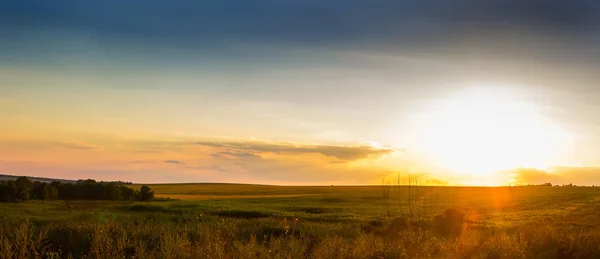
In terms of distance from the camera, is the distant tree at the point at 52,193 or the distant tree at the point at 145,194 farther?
the distant tree at the point at 145,194

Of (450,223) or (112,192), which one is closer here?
(450,223)

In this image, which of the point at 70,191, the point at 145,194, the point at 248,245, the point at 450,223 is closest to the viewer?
the point at 248,245

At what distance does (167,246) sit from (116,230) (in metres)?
4.70

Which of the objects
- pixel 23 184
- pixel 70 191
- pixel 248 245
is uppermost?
pixel 23 184

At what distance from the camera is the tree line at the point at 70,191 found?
4169 cm

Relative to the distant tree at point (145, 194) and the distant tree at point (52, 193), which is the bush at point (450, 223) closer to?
the distant tree at point (145, 194)

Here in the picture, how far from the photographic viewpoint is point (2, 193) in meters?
40.5

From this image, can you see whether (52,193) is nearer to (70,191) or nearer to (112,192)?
(70,191)

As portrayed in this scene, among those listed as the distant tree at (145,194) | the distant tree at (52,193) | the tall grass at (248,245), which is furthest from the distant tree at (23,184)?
the tall grass at (248,245)

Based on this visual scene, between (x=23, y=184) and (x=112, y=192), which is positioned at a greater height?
(x=23, y=184)

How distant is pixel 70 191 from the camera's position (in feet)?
156

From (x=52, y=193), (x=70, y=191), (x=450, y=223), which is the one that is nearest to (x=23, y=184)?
(x=52, y=193)

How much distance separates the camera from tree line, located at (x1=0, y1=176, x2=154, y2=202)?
4169cm

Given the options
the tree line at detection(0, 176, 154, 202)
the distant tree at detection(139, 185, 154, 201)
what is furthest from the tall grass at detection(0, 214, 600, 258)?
the distant tree at detection(139, 185, 154, 201)
